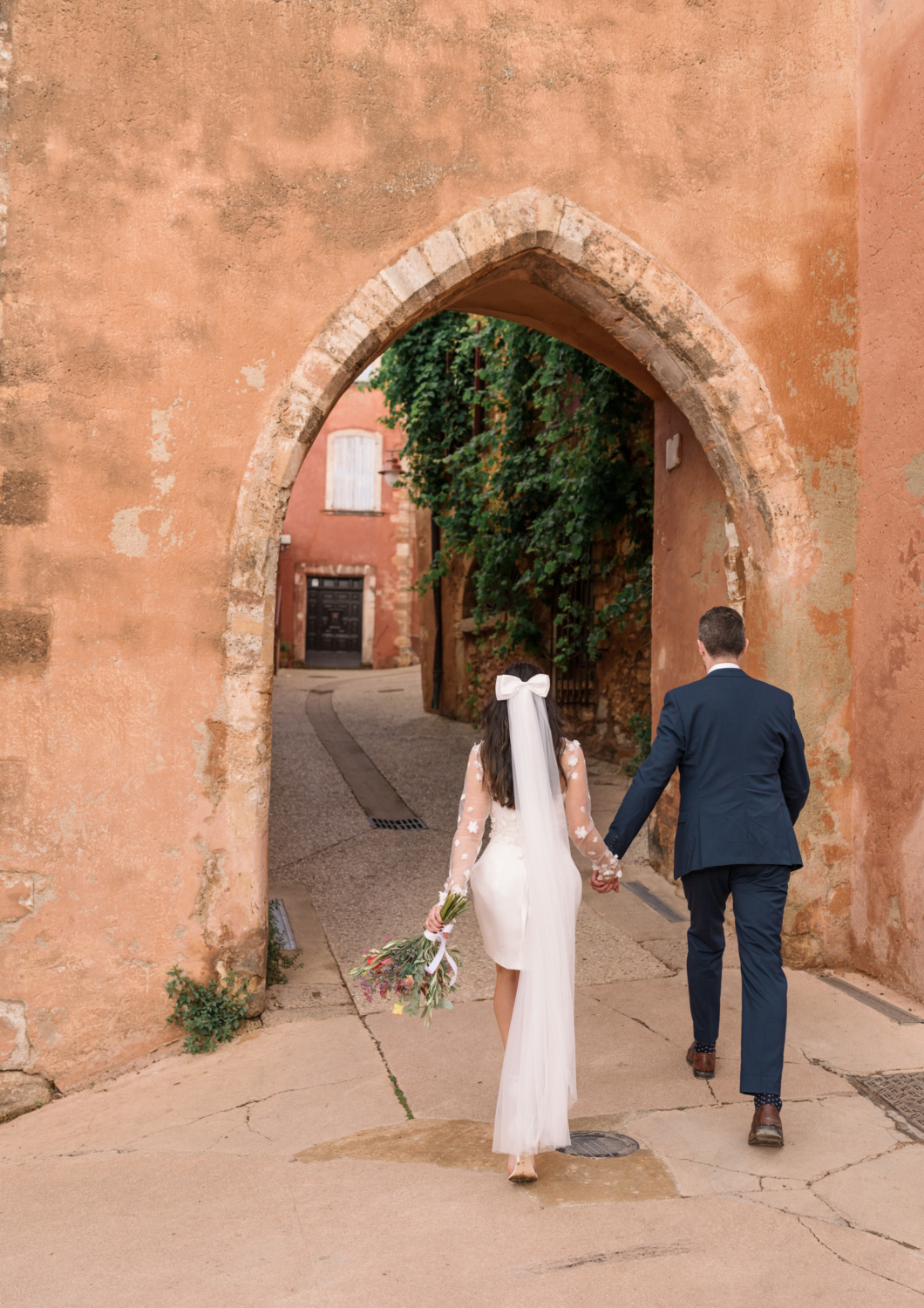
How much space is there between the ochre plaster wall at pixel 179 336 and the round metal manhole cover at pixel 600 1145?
5.06 feet

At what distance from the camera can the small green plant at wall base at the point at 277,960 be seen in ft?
13.8

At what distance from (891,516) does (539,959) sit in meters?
2.68

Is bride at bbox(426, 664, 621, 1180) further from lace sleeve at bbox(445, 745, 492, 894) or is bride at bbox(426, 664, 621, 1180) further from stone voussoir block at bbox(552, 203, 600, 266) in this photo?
stone voussoir block at bbox(552, 203, 600, 266)

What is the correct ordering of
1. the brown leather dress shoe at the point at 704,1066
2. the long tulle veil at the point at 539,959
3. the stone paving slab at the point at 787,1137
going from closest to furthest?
the long tulle veil at the point at 539,959 → the stone paving slab at the point at 787,1137 → the brown leather dress shoe at the point at 704,1066

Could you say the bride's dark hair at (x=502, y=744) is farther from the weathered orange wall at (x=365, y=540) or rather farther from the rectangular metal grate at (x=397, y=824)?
the weathered orange wall at (x=365, y=540)

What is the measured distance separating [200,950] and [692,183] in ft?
12.8

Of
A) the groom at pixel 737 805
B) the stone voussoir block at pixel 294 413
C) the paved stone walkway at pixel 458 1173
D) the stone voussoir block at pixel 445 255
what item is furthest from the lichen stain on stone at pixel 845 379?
the paved stone walkway at pixel 458 1173

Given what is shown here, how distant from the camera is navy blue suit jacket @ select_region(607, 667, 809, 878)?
2.92m

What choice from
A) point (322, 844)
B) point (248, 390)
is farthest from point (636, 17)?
point (322, 844)

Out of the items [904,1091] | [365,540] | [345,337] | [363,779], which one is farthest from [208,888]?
[365,540]

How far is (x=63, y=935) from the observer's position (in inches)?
143

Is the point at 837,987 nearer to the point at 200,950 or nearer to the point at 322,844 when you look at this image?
the point at 200,950

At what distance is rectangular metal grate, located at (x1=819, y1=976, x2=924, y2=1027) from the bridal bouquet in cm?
203

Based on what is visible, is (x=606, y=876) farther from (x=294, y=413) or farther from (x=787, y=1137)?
(x=294, y=413)
